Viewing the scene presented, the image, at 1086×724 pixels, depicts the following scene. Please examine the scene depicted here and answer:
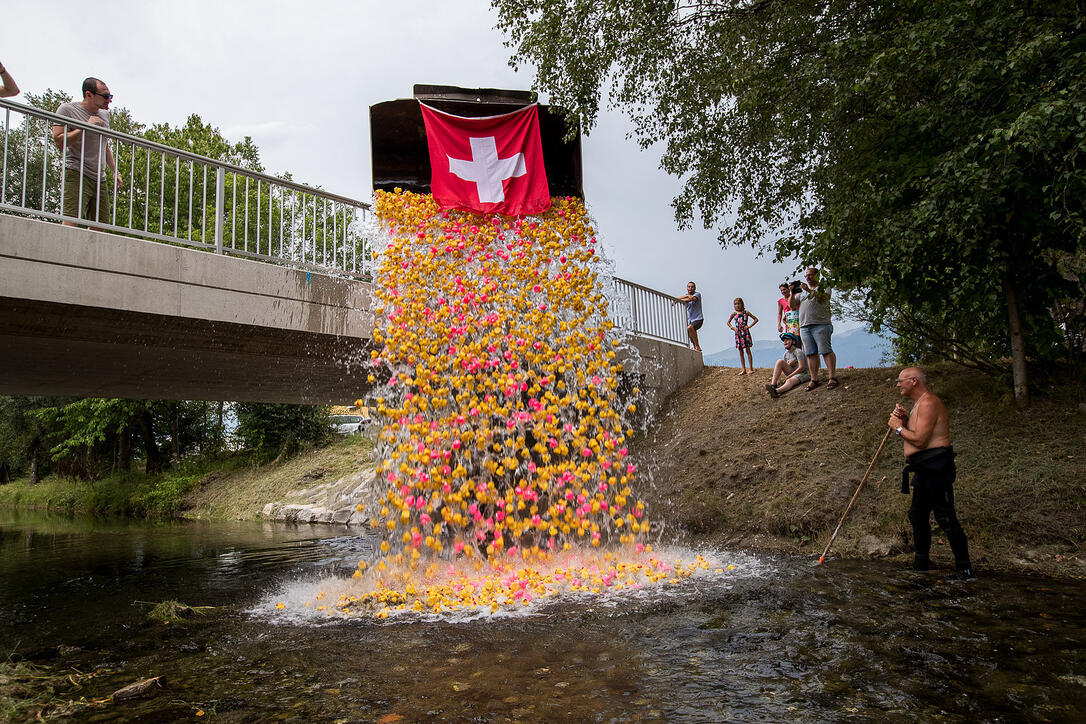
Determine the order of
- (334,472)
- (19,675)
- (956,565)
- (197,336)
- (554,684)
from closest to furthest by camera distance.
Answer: (554,684), (19,675), (956,565), (197,336), (334,472)

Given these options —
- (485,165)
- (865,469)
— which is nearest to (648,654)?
(865,469)

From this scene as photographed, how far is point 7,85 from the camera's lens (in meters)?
6.42

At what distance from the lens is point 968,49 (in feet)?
21.5

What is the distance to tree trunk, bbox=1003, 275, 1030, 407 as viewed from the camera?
8.37 meters

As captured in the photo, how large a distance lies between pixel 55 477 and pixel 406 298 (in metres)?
29.0

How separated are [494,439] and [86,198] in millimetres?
5253

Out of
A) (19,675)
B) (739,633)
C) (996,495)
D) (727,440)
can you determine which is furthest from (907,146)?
(19,675)

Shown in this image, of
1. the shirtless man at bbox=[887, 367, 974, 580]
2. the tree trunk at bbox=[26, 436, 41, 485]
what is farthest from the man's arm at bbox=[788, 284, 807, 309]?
the tree trunk at bbox=[26, 436, 41, 485]

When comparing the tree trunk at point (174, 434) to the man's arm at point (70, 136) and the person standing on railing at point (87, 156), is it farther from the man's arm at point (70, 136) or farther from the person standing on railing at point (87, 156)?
the man's arm at point (70, 136)

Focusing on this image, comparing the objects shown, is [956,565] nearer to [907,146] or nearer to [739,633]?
[739,633]

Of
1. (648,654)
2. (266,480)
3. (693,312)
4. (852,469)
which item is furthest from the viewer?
(266,480)

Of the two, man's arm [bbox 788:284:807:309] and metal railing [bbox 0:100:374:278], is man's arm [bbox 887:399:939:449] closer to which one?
man's arm [bbox 788:284:807:309]

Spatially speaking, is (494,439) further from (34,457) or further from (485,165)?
(34,457)

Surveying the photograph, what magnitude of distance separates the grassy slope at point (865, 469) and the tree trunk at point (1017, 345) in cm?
19
